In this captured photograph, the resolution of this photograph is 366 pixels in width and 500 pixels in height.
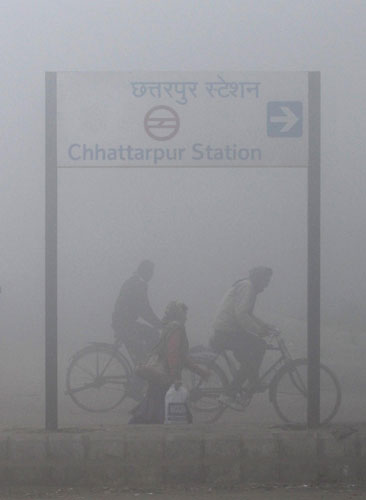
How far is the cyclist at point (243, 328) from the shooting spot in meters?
7.70

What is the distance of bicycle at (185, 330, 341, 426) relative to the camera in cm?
768

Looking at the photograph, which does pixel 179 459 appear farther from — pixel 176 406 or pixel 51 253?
pixel 51 253

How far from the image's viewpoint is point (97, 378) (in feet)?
26.5

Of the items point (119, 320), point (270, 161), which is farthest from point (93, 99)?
point (119, 320)

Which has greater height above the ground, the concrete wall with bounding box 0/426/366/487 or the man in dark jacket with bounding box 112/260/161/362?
the man in dark jacket with bounding box 112/260/161/362

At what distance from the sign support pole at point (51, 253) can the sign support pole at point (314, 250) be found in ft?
5.22

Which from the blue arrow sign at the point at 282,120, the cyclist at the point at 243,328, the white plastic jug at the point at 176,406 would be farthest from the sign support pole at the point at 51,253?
the cyclist at the point at 243,328

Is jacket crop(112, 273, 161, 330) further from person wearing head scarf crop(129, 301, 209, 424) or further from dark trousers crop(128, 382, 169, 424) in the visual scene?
dark trousers crop(128, 382, 169, 424)

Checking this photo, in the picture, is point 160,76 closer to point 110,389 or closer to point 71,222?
point 71,222

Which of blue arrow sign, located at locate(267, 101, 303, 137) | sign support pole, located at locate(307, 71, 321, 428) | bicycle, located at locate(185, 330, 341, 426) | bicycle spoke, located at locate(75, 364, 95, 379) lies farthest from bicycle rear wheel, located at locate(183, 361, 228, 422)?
blue arrow sign, located at locate(267, 101, 303, 137)

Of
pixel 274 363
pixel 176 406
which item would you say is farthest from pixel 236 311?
pixel 176 406

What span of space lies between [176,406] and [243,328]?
38.3 inches

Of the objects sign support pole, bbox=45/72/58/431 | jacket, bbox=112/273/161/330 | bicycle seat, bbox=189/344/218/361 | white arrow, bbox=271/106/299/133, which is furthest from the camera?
jacket, bbox=112/273/161/330

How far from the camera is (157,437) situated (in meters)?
6.27
